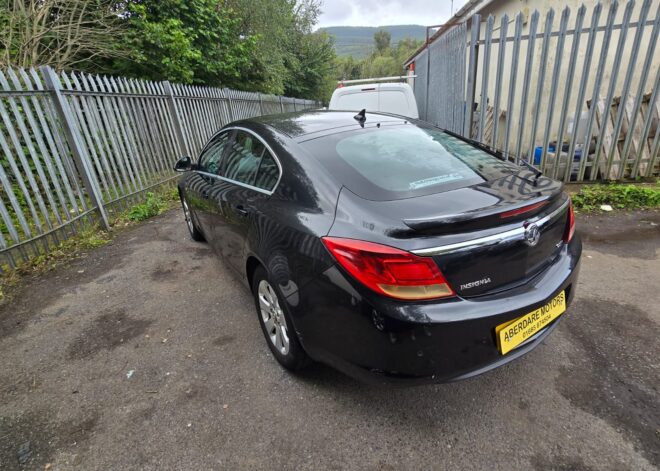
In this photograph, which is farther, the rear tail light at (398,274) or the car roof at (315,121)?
the car roof at (315,121)

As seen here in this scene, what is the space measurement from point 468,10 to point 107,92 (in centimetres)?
983

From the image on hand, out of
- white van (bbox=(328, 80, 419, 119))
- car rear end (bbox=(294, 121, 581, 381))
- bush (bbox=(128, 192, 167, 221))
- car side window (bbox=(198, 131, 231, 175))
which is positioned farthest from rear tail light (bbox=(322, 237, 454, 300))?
white van (bbox=(328, 80, 419, 119))

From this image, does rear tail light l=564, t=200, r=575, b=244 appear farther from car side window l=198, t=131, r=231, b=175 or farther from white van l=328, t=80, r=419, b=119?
white van l=328, t=80, r=419, b=119

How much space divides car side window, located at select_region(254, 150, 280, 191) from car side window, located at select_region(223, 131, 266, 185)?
0.25ft

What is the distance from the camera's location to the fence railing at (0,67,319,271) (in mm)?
3910

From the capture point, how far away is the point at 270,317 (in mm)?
2383

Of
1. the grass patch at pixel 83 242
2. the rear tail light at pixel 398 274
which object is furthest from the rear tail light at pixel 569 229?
the grass patch at pixel 83 242

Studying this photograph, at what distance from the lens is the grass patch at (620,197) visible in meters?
4.63

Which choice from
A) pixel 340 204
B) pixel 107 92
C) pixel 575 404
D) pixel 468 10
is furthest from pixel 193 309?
pixel 468 10

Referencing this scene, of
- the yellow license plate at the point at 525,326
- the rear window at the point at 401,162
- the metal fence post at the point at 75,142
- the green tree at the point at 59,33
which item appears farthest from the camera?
the green tree at the point at 59,33

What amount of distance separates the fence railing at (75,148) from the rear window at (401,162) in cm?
371

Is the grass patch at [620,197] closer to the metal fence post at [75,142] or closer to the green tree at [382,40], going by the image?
the metal fence post at [75,142]

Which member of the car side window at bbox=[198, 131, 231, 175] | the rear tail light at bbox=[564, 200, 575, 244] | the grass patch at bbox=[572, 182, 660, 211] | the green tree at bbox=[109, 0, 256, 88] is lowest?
the grass patch at bbox=[572, 182, 660, 211]

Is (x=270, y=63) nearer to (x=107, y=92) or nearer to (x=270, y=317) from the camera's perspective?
(x=107, y=92)
